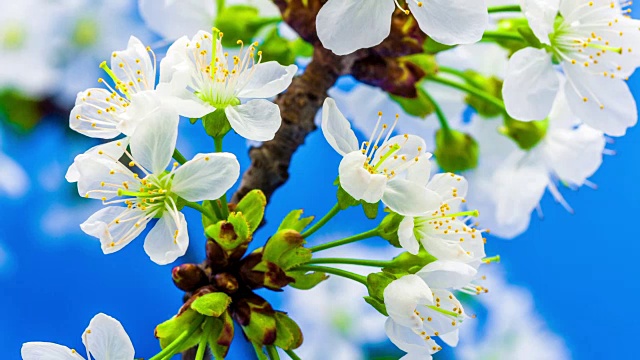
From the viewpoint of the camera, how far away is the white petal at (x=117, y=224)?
506 millimetres

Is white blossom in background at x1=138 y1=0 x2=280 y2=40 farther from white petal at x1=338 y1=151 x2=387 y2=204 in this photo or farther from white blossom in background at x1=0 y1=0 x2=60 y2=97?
white blossom in background at x1=0 y1=0 x2=60 y2=97

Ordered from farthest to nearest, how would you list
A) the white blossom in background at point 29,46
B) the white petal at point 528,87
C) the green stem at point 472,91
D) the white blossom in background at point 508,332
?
the white blossom in background at point 508,332 → the white blossom in background at point 29,46 → the green stem at point 472,91 → the white petal at point 528,87

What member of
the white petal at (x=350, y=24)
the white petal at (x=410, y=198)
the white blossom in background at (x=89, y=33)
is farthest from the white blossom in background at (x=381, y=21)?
the white blossom in background at (x=89, y=33)

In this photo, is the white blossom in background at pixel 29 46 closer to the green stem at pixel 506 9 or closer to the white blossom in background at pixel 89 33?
the white blossom in background at pixel 89 33

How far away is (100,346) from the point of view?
0.51 meters

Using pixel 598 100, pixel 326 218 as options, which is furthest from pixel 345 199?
pixel 598 100

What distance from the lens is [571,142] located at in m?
0.75

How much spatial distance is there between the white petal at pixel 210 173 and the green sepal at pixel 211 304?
68mm

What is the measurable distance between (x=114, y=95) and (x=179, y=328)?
17cm

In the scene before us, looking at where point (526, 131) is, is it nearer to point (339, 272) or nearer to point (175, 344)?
point (339, 272)

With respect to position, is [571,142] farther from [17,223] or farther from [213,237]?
[17,223]

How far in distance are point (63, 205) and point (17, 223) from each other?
77 millimetres

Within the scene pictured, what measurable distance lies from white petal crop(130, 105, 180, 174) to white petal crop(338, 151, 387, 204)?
0.11 metres

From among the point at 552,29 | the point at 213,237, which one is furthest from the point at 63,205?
the point at 552,29
